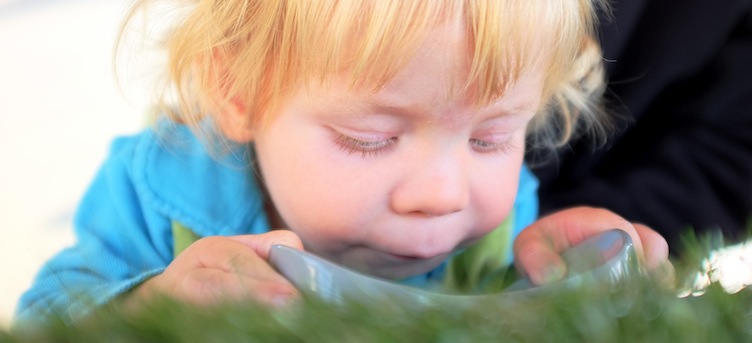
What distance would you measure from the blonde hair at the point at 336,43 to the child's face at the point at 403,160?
0.04ft

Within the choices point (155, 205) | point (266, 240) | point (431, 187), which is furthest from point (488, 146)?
point (155, 205)

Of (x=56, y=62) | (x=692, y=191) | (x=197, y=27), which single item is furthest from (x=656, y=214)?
(x=56, y=62)

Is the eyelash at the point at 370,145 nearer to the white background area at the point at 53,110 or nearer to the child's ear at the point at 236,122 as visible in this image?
the child's ear at the point at 236,122

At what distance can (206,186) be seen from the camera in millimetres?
854

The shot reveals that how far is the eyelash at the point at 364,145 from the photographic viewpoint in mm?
648

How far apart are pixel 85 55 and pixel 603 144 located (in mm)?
735

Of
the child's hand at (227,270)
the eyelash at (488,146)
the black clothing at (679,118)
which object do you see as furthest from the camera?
the black clothing at (679,118)

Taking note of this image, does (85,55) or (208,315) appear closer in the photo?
(208,315)

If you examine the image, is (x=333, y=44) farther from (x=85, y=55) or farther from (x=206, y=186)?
(x=85, y=55)

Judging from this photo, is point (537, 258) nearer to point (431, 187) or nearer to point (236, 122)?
point (431, 187)

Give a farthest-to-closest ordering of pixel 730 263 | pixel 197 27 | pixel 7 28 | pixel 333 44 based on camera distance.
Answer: pixel 7 28, pixel 197 27, pixel 333 44, pixel 730 263

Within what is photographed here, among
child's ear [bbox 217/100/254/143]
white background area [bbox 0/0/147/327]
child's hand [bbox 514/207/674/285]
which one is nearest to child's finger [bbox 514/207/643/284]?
child's hand [bbox 514/207/674/285]

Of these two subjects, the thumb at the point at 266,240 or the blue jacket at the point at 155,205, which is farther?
the blue jacket at the point at 155,205

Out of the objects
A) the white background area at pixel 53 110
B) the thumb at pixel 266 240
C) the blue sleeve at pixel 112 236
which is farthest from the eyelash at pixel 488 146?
the white background area at pixel 53 110
